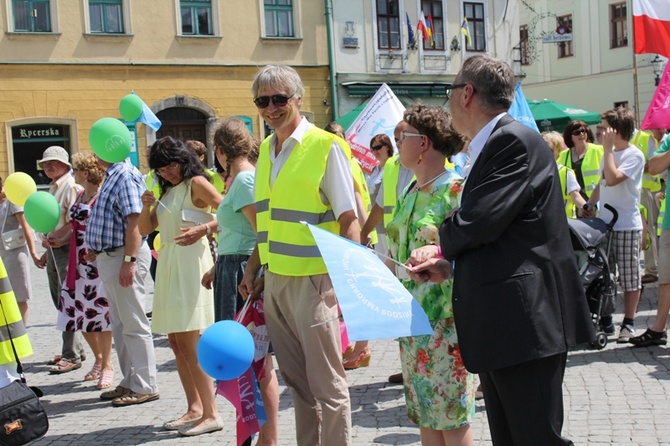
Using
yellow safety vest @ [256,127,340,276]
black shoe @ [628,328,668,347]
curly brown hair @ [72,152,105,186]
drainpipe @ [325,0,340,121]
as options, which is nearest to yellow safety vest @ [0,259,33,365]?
yellow safety vest @ [256,127,340,276]

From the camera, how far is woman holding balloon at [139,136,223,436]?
5.57m

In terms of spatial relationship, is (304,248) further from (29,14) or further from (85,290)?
(29,14)

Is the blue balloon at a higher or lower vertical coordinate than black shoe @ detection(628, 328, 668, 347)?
higher

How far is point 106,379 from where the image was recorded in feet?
23.0

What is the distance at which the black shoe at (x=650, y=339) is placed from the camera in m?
7.12

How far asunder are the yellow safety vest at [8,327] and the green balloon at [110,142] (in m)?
2.27

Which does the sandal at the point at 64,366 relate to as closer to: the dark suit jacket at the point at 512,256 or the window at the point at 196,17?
the dark suit jacket at the point at 512,256

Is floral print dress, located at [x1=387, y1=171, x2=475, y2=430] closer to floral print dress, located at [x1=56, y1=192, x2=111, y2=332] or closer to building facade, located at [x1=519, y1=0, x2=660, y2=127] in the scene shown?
floral print dress, located at [x1=56, y1=192, x2=111, y2=332]

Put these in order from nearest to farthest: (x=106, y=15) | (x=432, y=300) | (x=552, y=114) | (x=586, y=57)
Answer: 1. (x=432, y=300)
2. (x=552, y=114)
3. (x=106, y=15)
4. (x=586, y=57)

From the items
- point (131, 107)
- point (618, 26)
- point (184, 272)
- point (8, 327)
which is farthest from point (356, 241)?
point (618, 26)

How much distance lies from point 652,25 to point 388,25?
62.5 ft

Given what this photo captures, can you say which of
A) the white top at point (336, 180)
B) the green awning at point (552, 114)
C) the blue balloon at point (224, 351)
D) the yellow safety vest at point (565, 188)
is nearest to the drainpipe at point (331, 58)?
the green awning at point (552, 114)

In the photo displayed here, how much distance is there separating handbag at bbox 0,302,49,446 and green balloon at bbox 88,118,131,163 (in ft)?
7.88

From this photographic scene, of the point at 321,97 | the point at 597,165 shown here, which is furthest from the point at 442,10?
the point at 597,165
